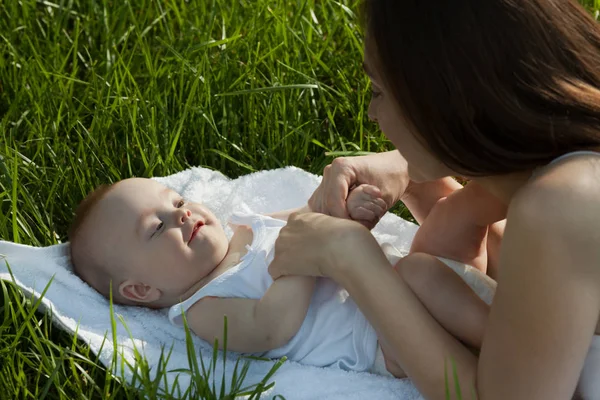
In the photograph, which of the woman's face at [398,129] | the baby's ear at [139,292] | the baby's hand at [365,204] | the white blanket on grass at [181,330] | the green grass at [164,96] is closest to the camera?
the woman's face at [398,129]

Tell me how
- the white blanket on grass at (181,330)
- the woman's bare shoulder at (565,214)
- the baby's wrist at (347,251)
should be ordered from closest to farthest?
1. the woman's bare shoulder at (565,214)
2. the baby's wrist at (347,251)
3. the white blanket on grass at (181,330)

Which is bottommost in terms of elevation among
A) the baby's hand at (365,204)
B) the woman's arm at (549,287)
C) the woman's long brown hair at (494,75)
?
the baby's hand at (365,204)

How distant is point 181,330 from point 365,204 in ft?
1.82

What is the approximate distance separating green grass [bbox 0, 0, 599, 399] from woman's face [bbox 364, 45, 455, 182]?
0.73 m

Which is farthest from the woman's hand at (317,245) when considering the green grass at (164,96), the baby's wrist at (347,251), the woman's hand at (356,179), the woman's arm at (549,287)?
the green grass at (164,96)

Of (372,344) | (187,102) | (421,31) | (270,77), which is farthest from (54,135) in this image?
(421,31)

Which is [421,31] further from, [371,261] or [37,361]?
[37,361]

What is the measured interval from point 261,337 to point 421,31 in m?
0.86

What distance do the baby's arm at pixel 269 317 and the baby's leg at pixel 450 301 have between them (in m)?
0.27

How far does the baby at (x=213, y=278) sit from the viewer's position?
2.20 meters

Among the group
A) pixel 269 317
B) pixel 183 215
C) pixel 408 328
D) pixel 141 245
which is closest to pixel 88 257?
pixel 141 245

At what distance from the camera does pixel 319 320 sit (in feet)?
7.39

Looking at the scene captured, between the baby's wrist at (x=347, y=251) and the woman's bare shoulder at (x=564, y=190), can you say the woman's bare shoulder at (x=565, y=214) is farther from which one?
the baby's wrist at (x=347, y=251)

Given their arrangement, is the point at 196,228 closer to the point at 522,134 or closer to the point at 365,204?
the point at 365,204
